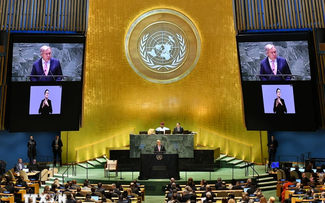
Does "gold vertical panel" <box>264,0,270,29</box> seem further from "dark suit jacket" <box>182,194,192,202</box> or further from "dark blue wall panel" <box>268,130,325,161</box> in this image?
"dark suit jacket" <box>182,194,192,202</box>

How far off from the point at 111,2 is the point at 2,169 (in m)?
8.29

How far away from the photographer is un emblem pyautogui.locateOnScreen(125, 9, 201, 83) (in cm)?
1936

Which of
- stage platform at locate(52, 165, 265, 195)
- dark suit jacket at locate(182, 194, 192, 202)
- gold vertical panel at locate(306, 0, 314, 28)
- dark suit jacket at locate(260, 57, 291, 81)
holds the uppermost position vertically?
gold vertical panel at locate(306, 0, 314, 28)

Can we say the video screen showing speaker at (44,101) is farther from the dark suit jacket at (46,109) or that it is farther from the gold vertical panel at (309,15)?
the gold vertical panel at (309,15)

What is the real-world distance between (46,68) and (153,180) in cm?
618

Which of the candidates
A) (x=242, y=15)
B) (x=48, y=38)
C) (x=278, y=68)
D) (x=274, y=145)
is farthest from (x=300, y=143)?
(x=48, y=38)

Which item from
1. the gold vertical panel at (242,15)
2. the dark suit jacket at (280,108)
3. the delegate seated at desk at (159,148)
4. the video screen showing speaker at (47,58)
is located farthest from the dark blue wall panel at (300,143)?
the video screen showing speaker at (47,58)

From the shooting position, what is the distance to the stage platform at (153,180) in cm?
1473

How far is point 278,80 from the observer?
1673cm

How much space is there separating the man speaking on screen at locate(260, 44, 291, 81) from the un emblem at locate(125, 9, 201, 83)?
3.55 metres

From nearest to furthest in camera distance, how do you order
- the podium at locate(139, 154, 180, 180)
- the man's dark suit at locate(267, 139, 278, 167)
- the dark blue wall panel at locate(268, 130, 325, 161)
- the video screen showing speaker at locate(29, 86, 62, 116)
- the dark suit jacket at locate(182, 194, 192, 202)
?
the dark suit jacket at locate(182, 194, 192, 202)
the podium at locate(139, 154, 180, 180)
the video screen showing speaker at locate(29, 86, 62, 116)
the man's dark suit at locate(267, 139, 278, 167)
the dark blue wall panel at locate(268, 130, 325, 161)

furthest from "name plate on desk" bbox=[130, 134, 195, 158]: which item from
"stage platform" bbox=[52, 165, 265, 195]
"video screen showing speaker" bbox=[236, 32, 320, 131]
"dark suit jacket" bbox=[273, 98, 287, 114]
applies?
"dark suit jacket" bbox=[273, 98, 287, 114]

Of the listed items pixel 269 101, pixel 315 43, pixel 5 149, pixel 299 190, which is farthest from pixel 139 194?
pixel 315 43

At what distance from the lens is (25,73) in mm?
17016
